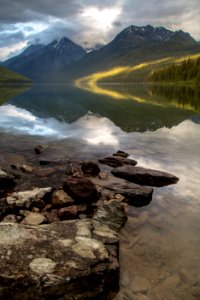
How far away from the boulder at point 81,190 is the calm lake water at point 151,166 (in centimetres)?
210

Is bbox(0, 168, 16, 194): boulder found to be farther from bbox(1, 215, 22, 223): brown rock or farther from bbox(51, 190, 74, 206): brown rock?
bbox(1, 215, 22, 223): brown rock

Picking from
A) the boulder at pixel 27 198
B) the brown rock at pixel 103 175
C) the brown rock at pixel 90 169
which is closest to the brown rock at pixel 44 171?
the brown rock at pixel 90 169

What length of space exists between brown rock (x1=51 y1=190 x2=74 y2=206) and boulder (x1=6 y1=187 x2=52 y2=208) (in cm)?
59

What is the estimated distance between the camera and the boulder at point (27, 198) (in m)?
14.3

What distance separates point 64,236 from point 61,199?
4927 mm

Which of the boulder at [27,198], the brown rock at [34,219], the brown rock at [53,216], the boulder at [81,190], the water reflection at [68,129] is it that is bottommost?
the water reflection at [68,129]

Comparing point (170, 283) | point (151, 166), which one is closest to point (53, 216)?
point (170, 283)

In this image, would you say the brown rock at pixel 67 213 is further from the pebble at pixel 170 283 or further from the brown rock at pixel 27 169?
the brown rock at pixel 27 169

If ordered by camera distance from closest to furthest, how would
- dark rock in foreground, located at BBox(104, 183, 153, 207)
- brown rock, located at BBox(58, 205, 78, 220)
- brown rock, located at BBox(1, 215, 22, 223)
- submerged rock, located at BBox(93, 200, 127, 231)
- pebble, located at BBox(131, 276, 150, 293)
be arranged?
pebble, located at BBox(131, 276, 150, 293)
submerged rock, located at BBox(93, 200, 127, 231)
brown rock, located at BBox(1, 215, 22, 223)
brown rock, located at BBox(58, 205, 78, 220)
dark rock in foreground, located at BBox(104, 183, 153, 207)

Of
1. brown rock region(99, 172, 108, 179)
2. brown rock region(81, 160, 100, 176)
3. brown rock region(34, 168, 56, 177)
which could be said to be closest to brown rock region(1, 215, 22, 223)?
brown rock region(34, 168, 56, 177)

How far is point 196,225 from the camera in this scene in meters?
13.0

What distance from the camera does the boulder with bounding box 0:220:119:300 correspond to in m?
7.84

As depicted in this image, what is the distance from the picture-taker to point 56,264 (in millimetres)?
8438

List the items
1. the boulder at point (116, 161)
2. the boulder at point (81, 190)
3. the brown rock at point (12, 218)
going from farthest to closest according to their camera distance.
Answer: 1. the boulder at point (116, 161)
2. the boulder at point (81, 190)
3. the brown rock at point (12, 218)
